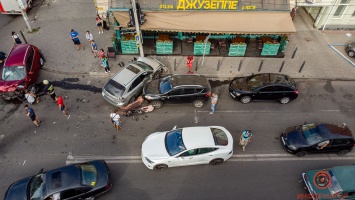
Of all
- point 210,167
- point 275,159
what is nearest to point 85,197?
point 210,167

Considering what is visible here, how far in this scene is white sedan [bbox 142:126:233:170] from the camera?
11617 millimetres

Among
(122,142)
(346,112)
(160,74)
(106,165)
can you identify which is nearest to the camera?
(106,165)

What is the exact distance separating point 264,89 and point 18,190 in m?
12.2

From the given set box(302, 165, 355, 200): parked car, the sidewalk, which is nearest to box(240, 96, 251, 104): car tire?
the sidewalk

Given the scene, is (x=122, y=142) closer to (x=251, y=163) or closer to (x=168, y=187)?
(x=168, y=187)

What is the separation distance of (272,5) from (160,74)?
26.9 feet

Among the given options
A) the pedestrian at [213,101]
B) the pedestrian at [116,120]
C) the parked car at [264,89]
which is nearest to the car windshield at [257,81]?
the parked car at [264,89]

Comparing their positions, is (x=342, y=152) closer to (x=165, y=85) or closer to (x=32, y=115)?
(x=165, y=85)

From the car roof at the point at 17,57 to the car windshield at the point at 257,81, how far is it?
12860 millimetres

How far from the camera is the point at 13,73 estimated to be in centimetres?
1539

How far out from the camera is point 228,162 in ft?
41.5

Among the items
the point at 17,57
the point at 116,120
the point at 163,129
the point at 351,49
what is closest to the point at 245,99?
the point at 163,129

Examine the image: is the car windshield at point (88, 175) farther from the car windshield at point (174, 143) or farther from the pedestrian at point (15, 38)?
the pedestrian at point (15, 38)

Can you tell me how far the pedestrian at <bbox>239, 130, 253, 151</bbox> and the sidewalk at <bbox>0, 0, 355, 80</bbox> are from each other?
17.9 feet
